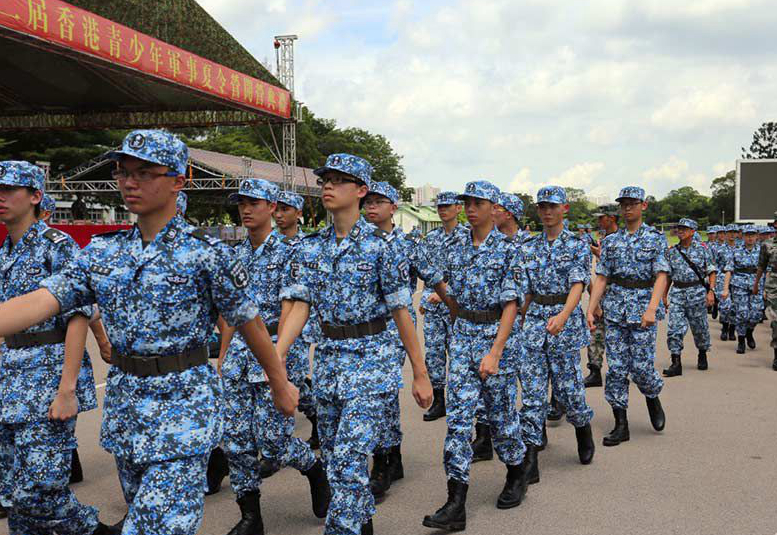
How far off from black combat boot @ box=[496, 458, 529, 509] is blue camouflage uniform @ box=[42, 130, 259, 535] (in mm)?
2667

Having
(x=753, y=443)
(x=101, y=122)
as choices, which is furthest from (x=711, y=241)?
(x=101, y=122)

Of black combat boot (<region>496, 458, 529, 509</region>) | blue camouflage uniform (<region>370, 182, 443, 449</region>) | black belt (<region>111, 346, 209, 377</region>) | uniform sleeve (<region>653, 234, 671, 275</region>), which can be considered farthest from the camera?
uniform sleeve (<region>653, 234, 671, 275</region>)

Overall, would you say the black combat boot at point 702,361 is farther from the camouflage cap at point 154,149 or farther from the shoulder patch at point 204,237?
the camouflage cap at point 154,149

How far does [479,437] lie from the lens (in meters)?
6.25

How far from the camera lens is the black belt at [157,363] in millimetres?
2777

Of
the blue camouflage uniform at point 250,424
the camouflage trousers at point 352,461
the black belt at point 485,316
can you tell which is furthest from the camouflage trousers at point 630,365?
the camouflage trousers at point 352,461

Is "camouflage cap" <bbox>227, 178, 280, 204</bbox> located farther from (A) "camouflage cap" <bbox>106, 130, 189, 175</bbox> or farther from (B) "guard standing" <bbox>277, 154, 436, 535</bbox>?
(A) "camouflage cap" <bbox>106, 130, 189, 175</bbox>

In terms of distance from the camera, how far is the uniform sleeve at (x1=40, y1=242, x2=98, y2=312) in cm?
276

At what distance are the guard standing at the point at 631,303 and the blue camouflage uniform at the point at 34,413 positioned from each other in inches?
176

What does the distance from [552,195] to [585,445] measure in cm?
205

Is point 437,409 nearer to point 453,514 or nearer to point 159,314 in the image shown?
point 453,514

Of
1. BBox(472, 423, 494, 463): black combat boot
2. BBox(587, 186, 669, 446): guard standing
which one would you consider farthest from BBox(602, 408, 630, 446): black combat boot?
BBox(472, 423, 494, 463): black combat boot

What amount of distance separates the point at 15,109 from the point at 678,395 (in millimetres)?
20051

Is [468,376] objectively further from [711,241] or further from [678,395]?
[711,241]
